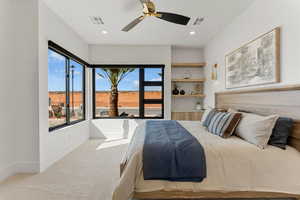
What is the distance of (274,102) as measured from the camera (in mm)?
2232

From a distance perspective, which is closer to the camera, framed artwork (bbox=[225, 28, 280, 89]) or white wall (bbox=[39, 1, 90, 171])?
framed artwork (bbox=[225, 28, 280, 89])

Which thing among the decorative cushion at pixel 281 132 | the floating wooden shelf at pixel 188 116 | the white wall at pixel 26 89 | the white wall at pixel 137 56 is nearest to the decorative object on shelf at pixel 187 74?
the white wall at pixel 137 56

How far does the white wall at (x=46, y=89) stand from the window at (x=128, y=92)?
1327mm

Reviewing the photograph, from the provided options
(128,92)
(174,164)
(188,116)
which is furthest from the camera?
(128,92)

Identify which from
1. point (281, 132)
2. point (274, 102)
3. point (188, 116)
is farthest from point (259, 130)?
point (188, 116)

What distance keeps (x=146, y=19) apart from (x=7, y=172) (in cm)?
343

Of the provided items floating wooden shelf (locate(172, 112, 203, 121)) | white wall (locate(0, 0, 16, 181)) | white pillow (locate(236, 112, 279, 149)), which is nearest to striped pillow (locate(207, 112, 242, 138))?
white pillow (locate(236, 112, 279, 149))

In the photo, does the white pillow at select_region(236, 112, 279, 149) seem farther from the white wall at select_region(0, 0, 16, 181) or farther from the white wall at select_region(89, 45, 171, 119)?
the white wall at select_region(0, 0, 16, 181)

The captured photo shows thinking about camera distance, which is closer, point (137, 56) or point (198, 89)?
point (137, 56)

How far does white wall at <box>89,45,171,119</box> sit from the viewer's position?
16.5 ft

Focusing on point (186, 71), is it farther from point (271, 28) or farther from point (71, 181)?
point (71, 181)

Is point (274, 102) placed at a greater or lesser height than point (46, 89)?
lesser

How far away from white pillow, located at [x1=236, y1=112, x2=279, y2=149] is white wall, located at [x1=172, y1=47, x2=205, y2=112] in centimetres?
314

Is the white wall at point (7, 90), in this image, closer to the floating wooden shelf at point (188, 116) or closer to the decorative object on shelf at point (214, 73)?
the floating wooden shelf at point (188, 116)
